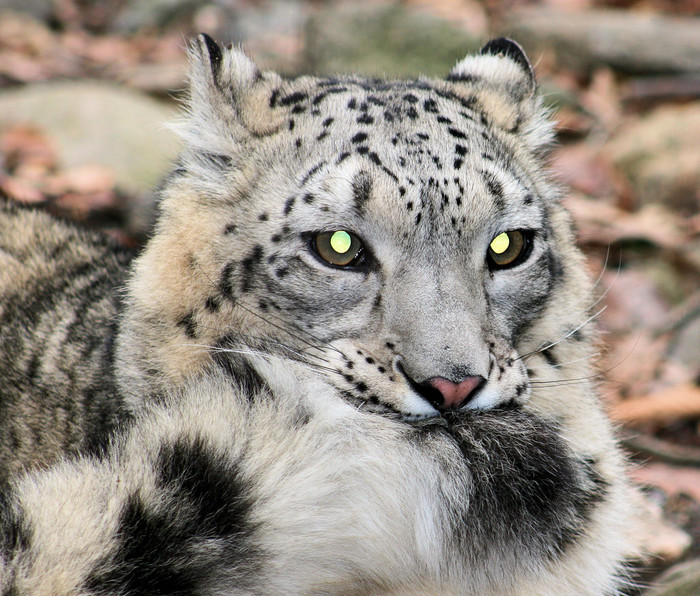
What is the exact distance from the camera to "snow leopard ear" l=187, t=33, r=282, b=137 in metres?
3.38

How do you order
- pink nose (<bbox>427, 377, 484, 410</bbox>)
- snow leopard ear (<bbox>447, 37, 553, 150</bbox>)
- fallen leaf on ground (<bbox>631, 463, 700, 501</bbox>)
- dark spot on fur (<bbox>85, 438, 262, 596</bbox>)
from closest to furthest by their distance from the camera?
dark spot on fur (<bbox>85, 438, 262, 596</bbox>)
pink nose (<bbox>427, 377, 484, 410</bbox>)
snow leopard ear (<bbox>447, 37, 553, 150</bbox>)
fallen leaf on ground (<bbox>631, 463, 700, 501</bbox>)

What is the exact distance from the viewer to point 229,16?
14.8 metres

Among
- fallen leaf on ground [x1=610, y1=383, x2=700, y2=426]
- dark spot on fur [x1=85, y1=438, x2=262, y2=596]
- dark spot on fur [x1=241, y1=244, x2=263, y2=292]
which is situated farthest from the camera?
fallen leaf on ground [x1=610, y1=383, x2=700, y2=426]

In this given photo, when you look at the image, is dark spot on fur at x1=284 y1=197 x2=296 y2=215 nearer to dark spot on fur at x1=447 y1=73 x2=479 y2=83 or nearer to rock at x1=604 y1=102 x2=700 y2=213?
dark spot on fur at x1=447 y1=73 x2=479 y2=83

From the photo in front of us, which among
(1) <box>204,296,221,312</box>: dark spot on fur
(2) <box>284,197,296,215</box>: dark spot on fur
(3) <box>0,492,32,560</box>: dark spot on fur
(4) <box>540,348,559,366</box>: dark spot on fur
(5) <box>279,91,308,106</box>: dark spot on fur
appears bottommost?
(3) <box>0,492,32,560</box>: dark spot on fur

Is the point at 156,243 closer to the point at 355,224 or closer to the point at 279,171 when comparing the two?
the point at 279,171

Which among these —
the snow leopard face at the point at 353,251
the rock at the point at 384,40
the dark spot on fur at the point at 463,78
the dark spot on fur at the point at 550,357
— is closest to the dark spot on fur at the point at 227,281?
the snow leopard face at the point at 353,251

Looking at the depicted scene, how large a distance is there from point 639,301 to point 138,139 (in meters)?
5.08

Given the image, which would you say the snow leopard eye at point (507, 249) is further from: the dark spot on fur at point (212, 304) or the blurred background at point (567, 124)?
the dark spot on fur at point (212, 304)

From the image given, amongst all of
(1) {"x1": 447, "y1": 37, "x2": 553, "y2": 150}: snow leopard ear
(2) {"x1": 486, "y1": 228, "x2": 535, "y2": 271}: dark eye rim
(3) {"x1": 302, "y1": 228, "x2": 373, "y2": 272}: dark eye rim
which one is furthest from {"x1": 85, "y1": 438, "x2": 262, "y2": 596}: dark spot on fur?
(1) {"x1": 447, "y1": 37, "x2": 553, "y2": 150}: snow leopard ear

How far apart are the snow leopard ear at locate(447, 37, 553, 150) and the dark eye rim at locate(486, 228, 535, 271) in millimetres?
620

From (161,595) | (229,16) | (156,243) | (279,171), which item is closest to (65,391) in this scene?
(156,243)

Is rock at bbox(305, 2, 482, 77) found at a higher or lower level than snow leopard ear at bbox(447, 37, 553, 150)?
higher

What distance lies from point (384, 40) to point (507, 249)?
27.6ft
